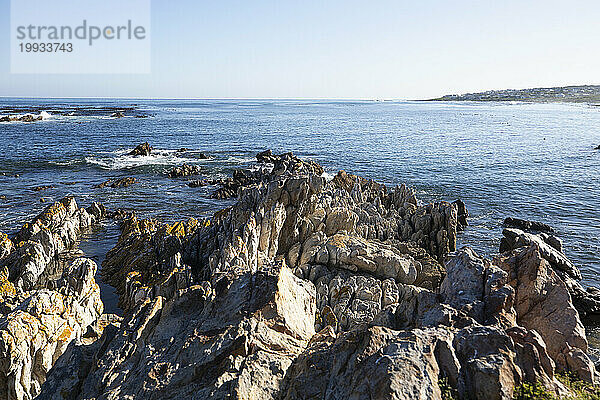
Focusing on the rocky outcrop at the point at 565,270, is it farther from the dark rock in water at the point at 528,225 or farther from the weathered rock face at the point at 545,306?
the weathered rock face at the point at 545,306

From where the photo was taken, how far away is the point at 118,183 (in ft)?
151

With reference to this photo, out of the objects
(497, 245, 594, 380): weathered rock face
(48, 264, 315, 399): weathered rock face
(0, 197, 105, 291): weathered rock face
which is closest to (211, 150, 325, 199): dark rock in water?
(0, 197, 105, 291): weathered rock face

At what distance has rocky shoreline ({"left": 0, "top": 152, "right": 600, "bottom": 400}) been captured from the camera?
7.12 meters

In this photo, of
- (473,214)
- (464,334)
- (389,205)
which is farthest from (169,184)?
(464,334)

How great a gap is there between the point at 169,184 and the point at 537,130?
94.6m

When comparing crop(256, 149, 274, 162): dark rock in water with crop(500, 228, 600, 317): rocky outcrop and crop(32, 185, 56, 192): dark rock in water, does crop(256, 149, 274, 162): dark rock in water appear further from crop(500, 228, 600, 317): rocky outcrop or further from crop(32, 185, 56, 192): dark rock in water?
crop(500, 228, 600, 317): rocky outcrop

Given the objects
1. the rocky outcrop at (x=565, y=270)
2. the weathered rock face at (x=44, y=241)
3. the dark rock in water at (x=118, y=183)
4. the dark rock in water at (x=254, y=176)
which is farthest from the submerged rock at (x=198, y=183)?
the rocky outcrop at (x=565, y=270)

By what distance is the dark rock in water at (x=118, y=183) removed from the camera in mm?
45625

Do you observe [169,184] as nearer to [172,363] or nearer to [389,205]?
[389,205]

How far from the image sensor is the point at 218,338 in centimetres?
882

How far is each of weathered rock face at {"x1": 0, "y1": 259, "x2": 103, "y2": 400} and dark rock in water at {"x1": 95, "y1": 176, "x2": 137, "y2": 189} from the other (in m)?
33.3

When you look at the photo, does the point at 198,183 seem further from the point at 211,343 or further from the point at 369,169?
the point at 211,343

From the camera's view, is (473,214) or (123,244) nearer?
(123,244)

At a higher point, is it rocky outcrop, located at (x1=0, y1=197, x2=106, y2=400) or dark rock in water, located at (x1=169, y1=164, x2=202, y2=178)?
dark rock in water, located at (x1=169, y1=164, x2=202, y2=178)
